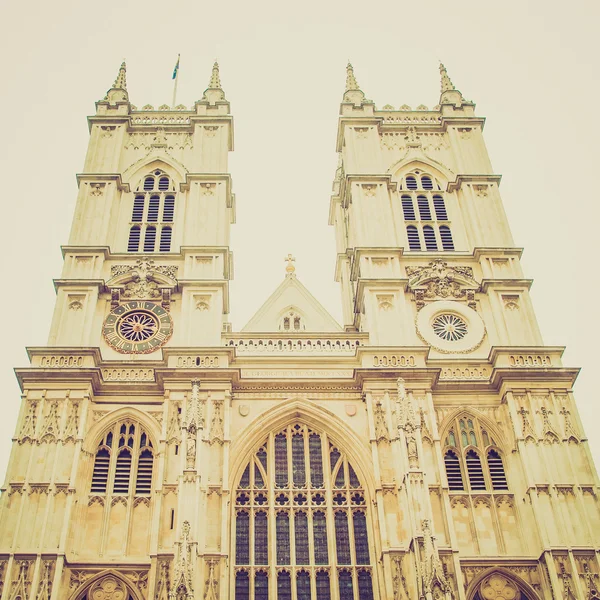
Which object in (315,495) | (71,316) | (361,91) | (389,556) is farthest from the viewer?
(361,91)

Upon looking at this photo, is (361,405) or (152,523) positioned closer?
(152,523)

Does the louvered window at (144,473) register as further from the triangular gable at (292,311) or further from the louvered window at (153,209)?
the louvered window at (153,209)

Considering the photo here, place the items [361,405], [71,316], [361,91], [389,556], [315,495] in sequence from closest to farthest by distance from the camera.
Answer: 1. [389,556]
2. [315,495]
3. [361,405]
4. [71,316]
5. [361,91]

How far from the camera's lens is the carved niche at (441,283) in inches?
1028

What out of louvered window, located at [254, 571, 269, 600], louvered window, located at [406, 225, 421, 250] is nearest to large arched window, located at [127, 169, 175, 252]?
louvered window, located at [406, 225, 421, 250]

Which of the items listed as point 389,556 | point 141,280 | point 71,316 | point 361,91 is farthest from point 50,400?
point 361,91

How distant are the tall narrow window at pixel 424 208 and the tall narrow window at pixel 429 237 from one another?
16.7 inches

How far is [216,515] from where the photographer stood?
20438 mm

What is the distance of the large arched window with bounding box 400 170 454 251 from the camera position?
28.2 meters

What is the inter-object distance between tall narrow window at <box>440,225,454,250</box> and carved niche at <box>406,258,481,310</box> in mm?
1276

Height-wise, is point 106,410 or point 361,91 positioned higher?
point 361,91

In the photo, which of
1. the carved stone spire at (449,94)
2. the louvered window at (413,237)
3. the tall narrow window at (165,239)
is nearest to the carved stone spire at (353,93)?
the carved stone spire at (449,94)

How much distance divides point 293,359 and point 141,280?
18.6 ft

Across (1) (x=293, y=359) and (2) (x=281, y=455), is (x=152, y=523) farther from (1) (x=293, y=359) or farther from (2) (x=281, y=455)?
(1) (x=293, y=359)
